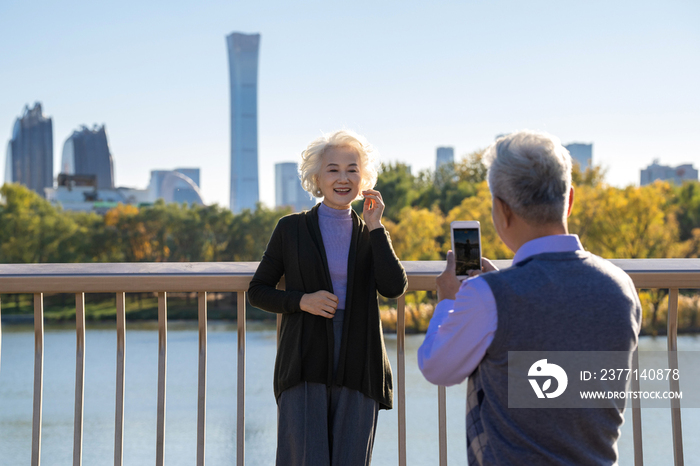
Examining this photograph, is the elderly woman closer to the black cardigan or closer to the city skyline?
the black cardigan

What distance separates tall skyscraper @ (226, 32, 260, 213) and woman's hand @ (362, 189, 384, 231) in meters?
93.6

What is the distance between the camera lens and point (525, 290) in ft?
3.90

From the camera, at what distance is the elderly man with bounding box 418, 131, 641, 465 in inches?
47.0

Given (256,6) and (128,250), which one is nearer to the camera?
(128,250)

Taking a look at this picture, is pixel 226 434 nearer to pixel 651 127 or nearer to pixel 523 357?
pixel 523 357

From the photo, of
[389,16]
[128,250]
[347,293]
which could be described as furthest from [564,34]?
[347,293]

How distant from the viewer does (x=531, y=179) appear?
1239 millimetres

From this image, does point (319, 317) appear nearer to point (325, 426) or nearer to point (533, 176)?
point (325, 426)

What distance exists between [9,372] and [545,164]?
25.6 m

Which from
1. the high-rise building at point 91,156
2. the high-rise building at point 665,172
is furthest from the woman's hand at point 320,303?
the high-rise building at point 91,156

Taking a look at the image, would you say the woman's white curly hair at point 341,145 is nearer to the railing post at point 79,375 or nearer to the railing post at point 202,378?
the railing post at point 202,378

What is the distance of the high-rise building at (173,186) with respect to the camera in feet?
258

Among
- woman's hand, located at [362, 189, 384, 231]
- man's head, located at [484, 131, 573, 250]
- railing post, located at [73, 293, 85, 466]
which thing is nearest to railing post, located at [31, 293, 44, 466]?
railing post, located at [73, 293, 85, 466]

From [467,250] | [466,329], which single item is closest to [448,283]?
[467,250]
